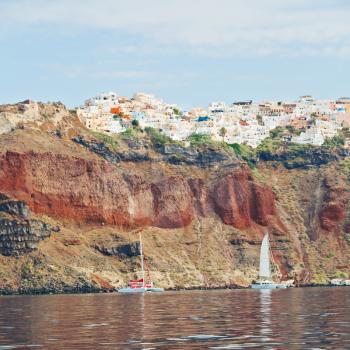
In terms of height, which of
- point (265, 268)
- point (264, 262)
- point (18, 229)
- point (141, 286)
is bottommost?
point (141, 286)

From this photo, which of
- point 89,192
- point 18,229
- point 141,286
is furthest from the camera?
point 89,192

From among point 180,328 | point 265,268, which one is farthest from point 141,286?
point 180,328

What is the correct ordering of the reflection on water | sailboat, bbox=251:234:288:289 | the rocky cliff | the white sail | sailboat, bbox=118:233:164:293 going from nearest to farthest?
the reflection on water → the rocky cliff → sailboat, bbox=118:233:164:293 → sailboat, bbox=251:234:288:289 → the white sail

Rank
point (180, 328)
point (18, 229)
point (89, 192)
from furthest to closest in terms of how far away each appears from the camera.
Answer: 1. point (89, 192)
2. point (18, 229)
3. point (180, 328)

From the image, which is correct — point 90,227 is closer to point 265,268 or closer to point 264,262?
point 264,262

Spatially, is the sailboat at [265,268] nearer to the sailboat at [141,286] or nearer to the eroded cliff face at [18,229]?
the sailboat at [141,286]

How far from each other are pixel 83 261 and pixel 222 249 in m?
32.7

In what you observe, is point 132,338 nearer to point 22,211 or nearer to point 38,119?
point 22,211

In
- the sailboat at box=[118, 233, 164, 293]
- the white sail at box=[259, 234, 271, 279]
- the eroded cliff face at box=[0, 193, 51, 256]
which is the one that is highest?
the eroded cliff face at box=[0, 193, 51, 256]

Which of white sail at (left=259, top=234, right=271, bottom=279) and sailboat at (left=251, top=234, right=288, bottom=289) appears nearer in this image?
sailboat at (left=251, top=234, right=288, bottom=289)

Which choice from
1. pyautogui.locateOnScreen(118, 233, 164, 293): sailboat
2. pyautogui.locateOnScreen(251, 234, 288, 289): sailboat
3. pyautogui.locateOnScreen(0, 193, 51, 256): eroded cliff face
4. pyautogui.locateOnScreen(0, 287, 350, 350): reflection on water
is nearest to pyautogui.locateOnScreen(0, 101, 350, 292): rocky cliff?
pyautogui.locateOnScreen(0, 193, 51, 256): eroded cliff face

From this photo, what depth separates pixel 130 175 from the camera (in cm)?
19712

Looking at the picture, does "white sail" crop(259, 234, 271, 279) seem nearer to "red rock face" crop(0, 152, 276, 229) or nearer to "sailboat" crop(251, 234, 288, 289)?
"sailboat" crop(251, 234, 288, 289)

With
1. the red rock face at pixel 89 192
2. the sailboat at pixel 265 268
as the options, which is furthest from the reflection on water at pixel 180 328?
the sailboat at pixel 265 268
